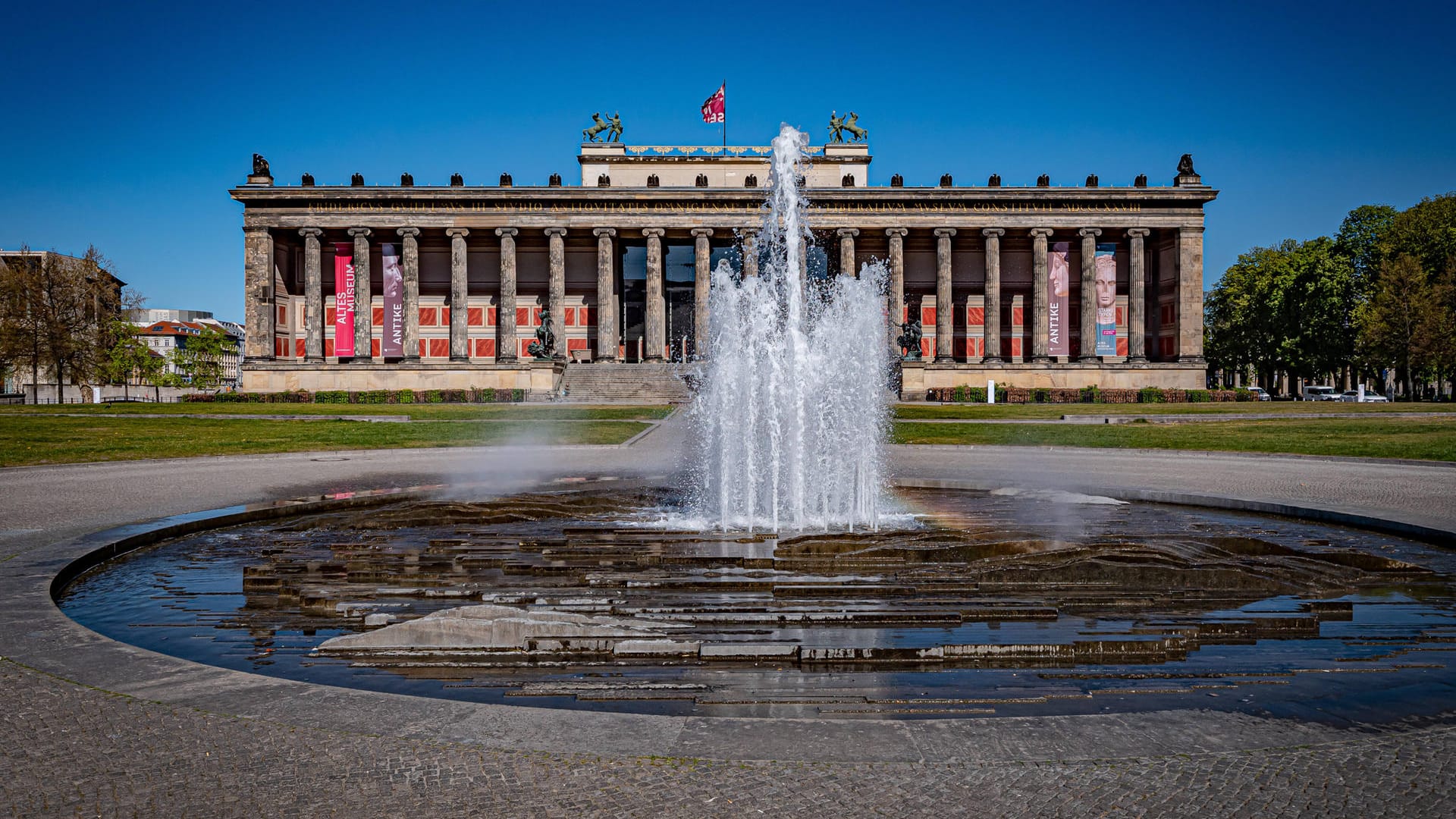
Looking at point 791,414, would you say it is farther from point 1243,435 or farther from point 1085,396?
point 1085,396

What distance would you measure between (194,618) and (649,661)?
Result: 388cm

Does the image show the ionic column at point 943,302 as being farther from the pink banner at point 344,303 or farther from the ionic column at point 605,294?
the pink banner at point 344,303

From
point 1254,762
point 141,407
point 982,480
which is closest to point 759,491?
point 982,480

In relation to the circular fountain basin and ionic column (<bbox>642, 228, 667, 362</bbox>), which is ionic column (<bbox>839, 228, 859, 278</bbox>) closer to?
ionic column (<bbox>642, 228, 667, 362</bbox>)

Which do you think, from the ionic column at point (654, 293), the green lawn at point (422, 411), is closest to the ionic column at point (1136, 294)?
the ionic column at point (654, 293)

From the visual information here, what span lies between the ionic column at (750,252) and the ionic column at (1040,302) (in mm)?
21199

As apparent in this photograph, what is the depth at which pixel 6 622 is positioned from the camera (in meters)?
6.57

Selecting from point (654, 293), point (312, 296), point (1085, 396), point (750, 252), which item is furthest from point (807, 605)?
point (312, 296)

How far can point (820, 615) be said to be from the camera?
7.33 meters

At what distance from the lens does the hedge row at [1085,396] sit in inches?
2388

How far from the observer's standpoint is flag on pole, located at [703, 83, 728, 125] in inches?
2621

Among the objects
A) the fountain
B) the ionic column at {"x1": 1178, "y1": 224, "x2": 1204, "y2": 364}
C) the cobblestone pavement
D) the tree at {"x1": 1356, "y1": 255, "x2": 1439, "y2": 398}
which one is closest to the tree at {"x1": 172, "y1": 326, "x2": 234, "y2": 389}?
the ionic column at {"x1": 1178, "y1": 224, "x2": 1204, "y2": 364}

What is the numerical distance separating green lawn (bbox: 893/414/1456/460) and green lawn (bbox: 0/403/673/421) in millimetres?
13190

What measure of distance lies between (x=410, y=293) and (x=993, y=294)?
145ft
